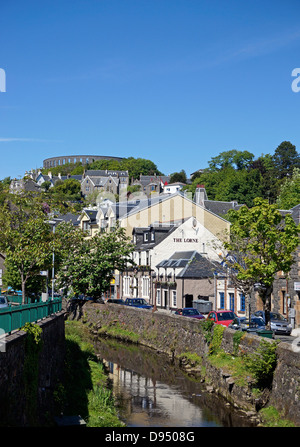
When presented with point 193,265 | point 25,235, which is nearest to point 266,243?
point 25,235

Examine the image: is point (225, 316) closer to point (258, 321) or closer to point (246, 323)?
point (246, 323)

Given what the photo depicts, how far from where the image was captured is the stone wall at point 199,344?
62.9 ft

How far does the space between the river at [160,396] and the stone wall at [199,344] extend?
2.38 feet

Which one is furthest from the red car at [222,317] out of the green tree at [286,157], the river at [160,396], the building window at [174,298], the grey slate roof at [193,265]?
the green tree at [286,157]

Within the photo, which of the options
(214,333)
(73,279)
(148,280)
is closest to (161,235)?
(148,280)

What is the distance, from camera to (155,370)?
33.3 meters

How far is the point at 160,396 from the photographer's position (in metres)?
26.7

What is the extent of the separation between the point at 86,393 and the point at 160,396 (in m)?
4.05

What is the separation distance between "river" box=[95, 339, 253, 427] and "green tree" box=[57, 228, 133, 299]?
1482 cm

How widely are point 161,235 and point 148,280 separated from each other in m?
5.42

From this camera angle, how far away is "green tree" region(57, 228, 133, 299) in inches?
2090

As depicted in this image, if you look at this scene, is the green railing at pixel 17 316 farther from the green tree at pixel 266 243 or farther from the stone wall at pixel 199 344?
the green tree at pixel 266 243

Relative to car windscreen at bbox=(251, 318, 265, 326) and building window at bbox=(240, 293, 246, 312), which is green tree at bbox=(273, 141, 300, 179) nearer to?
building window at bbox=(240, 293, 246, 312)

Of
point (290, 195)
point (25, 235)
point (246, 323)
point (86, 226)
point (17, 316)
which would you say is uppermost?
point (290, 195)
